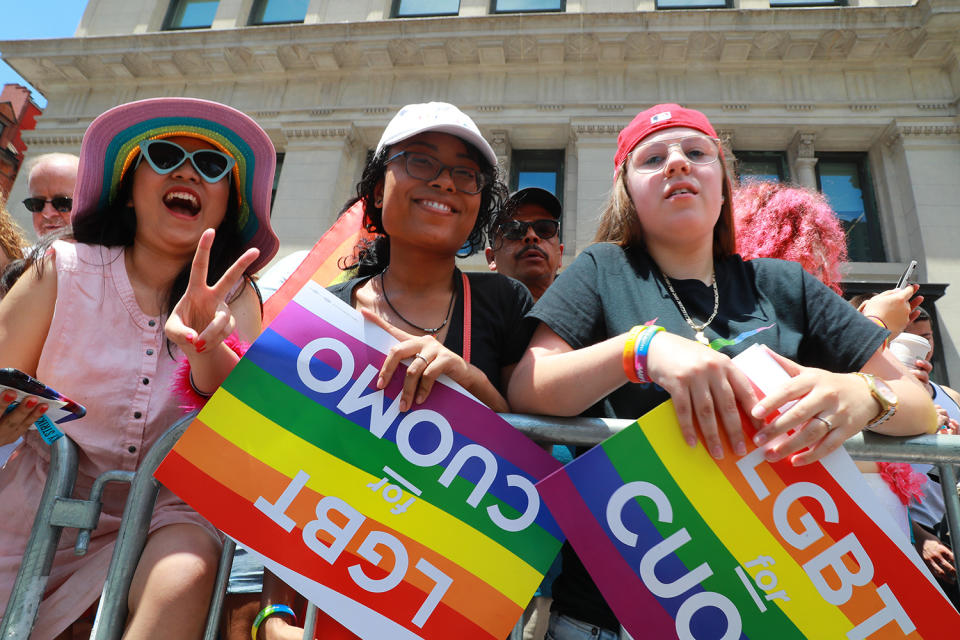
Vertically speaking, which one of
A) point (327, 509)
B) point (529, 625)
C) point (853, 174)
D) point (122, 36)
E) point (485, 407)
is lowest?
point (529, 625)

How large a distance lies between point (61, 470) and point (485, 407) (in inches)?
45.6

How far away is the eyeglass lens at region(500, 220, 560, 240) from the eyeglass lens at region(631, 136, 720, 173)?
6.28 feet

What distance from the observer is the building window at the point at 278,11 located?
1366cm

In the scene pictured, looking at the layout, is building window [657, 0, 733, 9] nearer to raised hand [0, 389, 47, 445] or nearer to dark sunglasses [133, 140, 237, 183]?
dark sunglasses [133, 140, 237, 183]

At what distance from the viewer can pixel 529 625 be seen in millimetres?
1630

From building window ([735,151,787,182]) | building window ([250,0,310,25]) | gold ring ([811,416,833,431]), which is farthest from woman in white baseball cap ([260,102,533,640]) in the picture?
building window ([250,0,310,25])

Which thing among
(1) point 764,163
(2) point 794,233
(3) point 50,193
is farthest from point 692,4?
(3) point 50,193

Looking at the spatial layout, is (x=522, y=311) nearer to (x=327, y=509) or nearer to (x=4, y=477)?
(x=327, y=509)

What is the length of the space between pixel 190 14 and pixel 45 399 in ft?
53.1

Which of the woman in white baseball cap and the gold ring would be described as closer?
the gold ring

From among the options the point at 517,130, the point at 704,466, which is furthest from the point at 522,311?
the point at 517,130

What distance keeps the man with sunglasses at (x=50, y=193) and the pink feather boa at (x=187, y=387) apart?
9.22 feet

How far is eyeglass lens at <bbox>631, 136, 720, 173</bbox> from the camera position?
74.0 inches

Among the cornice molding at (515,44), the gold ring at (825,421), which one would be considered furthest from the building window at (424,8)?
the gold ring at (825,421)
